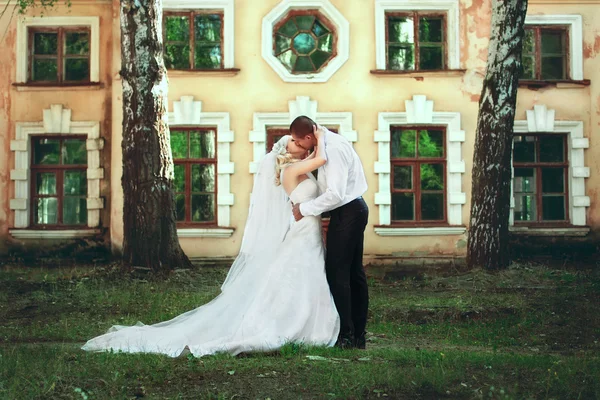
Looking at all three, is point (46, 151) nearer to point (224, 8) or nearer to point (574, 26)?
point (224, 8)

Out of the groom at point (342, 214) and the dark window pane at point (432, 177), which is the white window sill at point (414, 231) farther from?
the groom at point (342, 214)

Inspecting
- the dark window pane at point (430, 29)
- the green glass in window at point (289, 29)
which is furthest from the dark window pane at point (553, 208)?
the green glass in window at point (289, 29)

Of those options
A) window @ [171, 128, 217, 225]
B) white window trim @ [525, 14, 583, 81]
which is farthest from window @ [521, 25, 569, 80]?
window @ [171, 128, 217, 225]

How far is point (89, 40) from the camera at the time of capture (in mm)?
17531

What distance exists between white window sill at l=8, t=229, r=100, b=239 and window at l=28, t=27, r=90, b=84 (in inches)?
116

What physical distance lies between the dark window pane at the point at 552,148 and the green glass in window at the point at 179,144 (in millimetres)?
6842

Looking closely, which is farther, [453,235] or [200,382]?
[453,235]

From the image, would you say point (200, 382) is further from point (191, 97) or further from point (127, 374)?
point (191, 97)

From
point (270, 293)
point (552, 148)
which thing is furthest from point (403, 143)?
point (270, 293)

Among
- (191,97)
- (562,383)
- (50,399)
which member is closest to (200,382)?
(50,399)

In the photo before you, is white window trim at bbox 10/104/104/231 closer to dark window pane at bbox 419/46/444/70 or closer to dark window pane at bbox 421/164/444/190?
dark window pane at bbox 421/164/444/190

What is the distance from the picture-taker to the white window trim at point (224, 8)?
16.9 meters

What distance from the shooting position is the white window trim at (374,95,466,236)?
16859mm

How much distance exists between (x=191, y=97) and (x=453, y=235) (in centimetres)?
558
